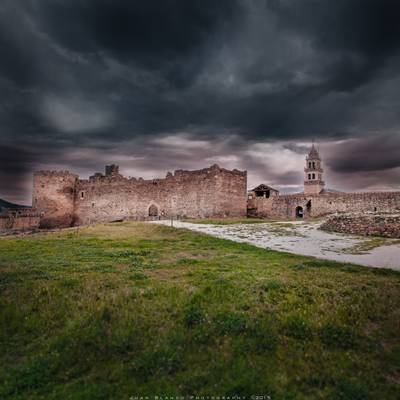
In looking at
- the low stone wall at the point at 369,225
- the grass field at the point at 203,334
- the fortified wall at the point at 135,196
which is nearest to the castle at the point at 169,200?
the fortified wall at the point at 135,196

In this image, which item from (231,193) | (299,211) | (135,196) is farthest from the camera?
(299,211)

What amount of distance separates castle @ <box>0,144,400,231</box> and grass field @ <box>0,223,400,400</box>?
3015 cm

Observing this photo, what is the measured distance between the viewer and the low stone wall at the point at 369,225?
50.3 ft

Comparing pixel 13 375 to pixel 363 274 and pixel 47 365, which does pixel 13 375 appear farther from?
pixel 363 274

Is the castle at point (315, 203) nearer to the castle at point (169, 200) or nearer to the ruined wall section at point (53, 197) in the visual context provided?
the castle at point (169, 200)

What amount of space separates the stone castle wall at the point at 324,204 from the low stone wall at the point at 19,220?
33148 mm

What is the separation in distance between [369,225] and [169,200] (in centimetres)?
2843

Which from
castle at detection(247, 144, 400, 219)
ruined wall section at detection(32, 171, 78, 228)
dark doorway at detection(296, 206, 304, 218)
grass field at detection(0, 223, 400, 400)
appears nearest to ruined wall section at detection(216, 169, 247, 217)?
castle at detection(247, 144, 400, 219)

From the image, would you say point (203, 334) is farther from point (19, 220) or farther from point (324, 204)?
point (19, 220)

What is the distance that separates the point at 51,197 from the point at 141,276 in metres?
44.6

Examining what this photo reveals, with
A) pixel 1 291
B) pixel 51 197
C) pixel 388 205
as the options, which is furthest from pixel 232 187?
pixel 1 291

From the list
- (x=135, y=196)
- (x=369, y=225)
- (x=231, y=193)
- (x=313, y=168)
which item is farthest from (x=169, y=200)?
(x=313, y=168)

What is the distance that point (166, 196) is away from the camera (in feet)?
136

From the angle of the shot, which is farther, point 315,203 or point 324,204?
point 315,203
